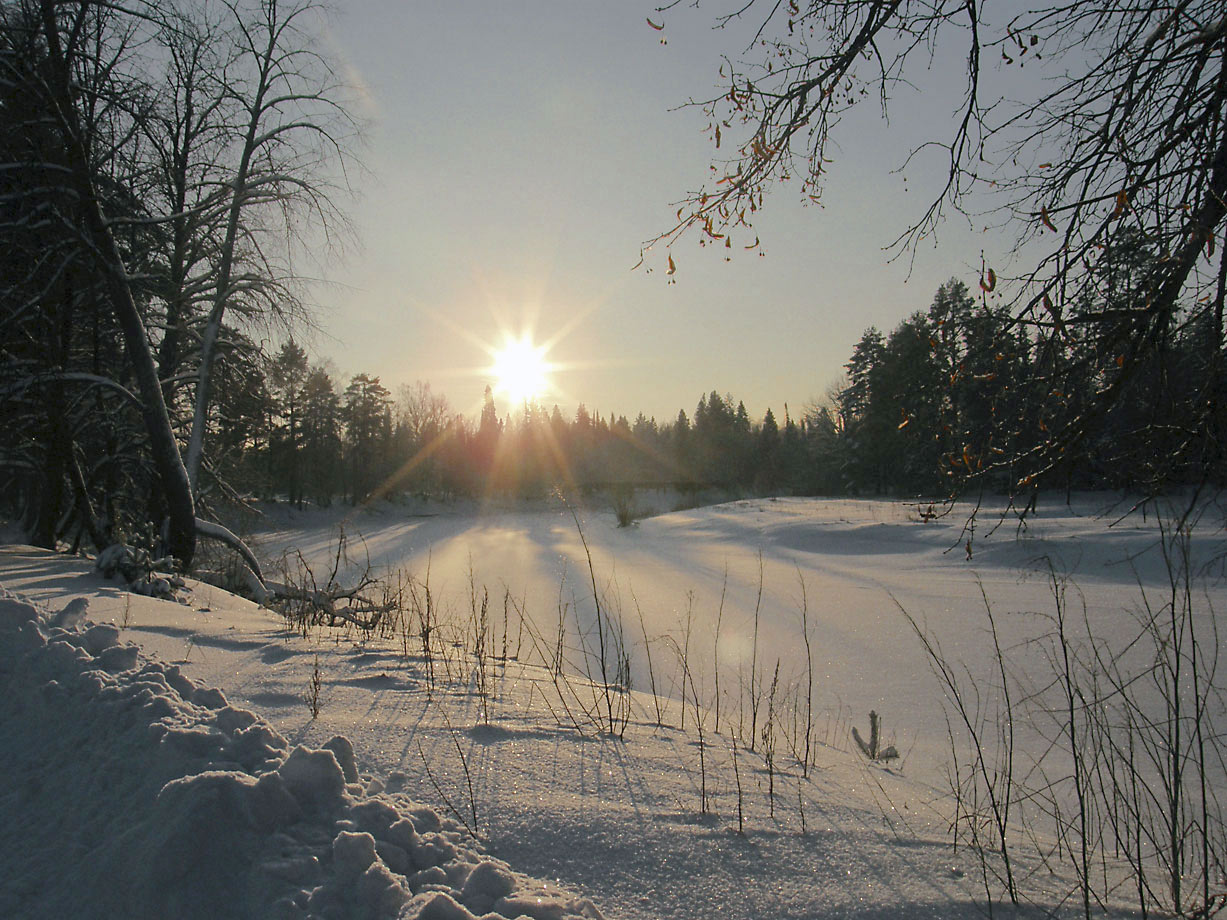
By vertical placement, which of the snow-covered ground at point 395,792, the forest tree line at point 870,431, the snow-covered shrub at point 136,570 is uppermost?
the forest tree line at point 870,431

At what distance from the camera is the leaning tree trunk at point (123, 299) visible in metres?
6.23

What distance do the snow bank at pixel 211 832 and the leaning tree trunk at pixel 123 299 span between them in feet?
18.7

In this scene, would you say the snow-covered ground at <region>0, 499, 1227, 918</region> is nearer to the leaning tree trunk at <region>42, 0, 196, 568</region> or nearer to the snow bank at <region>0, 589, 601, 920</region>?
the snow bank at <region>0, 589, 601, 920</region>

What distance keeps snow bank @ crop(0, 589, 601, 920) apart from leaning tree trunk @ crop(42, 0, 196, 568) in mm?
5708

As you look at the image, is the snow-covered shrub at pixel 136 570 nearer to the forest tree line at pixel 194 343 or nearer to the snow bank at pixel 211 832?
the forest tree line at pixel 194 343

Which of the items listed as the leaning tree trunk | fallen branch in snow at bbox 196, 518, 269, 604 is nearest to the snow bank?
the leaning tree trunk

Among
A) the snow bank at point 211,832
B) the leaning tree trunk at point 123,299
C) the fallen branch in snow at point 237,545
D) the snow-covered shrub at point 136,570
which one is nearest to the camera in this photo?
the snow bank at point 211,832

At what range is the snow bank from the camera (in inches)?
56.7

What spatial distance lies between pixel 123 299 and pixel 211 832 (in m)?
7.05

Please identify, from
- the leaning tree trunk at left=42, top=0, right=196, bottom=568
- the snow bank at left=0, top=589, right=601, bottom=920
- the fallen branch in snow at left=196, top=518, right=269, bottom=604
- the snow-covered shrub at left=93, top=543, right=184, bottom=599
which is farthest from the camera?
the fallen branch in snow at left=196, top=518, right=269, bottom=604

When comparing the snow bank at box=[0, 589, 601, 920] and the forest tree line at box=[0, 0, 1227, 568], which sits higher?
the forest tree line at box=[0, 0, 1227, 568]

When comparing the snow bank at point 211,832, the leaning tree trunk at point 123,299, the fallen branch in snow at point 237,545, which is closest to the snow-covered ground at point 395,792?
the snow bank at point 211,832

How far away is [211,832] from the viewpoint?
61.2 inches

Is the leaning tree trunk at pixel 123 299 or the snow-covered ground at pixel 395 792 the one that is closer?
the snow-covered ground at pixel 395 792
